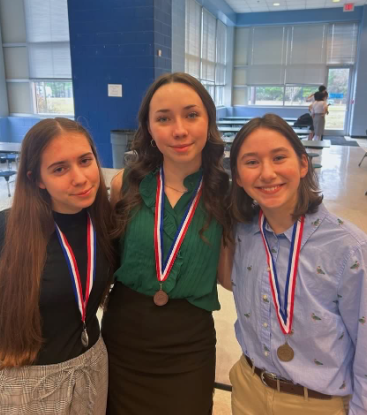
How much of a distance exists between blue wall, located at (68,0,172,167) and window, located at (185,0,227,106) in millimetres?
3764

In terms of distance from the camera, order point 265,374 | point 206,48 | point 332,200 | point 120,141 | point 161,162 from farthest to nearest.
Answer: point 206,48, point 120,141, point 332,200, point 161,162, point 265,374

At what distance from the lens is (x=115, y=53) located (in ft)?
22.0

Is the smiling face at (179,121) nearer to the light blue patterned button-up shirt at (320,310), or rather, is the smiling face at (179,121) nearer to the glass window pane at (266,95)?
the light blue patterned button-up shirt at (320,310)

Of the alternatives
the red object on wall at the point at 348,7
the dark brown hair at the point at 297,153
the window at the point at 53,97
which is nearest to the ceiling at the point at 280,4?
the red object on wall at the point at 348,7

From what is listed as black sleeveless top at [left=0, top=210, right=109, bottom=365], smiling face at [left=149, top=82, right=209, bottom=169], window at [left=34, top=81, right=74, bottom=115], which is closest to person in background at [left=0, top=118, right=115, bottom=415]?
black sleeveless top at [left=0, top=210, right=109, bottom=365]

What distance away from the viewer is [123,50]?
6.65 metres

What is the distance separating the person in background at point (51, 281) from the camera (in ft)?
3.78

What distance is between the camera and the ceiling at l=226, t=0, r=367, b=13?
41.1 feet

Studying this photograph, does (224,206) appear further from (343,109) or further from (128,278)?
(343,109)

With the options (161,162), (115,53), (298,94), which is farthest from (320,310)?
(298,94)

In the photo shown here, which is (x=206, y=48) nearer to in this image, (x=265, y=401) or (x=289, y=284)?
(x=289, y=284)

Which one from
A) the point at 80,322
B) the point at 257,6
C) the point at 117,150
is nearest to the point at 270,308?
the point at 80,322

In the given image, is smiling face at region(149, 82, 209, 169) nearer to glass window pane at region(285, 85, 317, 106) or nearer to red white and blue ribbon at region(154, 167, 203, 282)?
red white and blue ribbon at region(154, 167, 203, 282)

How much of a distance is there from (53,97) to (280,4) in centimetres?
809
